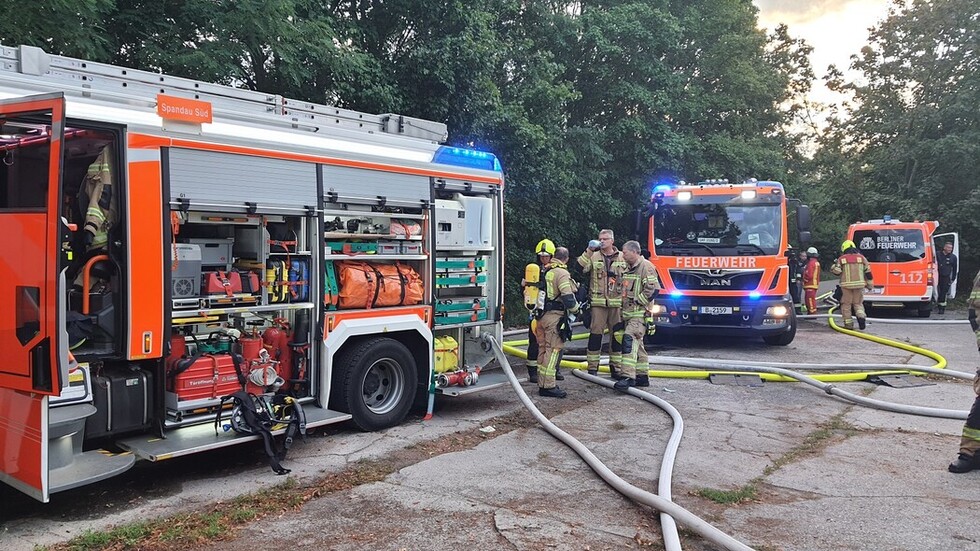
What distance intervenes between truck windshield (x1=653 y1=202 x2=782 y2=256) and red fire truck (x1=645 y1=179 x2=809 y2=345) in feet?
0.05

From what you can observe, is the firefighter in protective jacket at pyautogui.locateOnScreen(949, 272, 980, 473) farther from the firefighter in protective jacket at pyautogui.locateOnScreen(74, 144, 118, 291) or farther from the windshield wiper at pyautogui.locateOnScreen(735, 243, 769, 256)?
the firefighter in protective jacket at pyautogui.locateOnScreen(74, 144, 118, 291)

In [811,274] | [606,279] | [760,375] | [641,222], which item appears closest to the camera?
[606,279]

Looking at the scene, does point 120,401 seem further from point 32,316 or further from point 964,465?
point 964,465

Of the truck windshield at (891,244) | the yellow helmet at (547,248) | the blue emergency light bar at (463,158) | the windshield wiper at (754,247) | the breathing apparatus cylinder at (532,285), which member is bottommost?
the breathing apparatus cylinder at (532,285)

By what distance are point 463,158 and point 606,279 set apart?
243cm

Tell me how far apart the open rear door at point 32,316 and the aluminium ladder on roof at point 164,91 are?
607 millimetres

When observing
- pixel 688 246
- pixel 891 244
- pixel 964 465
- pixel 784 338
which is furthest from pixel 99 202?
pixel 891 244

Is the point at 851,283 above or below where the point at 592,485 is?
above

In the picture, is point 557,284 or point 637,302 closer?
point 557,284

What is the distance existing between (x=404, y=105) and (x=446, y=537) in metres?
8.79

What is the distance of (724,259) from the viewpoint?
11.1 meters

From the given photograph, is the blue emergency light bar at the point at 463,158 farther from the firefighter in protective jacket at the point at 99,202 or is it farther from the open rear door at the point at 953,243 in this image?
the open rear door at the point at 953,243

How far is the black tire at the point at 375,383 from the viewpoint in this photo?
20.0 ft

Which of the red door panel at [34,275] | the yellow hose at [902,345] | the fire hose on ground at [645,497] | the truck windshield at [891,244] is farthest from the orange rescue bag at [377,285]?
the truck windshield at [891,244]
